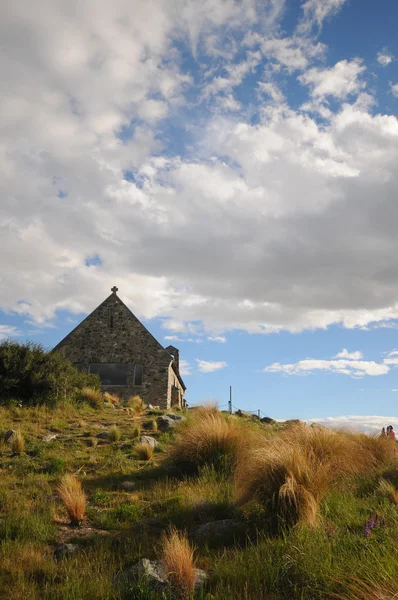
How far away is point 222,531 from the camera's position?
7055mm

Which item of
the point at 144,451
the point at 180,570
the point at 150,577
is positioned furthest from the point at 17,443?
the point at 180,570

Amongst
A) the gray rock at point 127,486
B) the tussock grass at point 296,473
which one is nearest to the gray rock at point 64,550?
the tussock grass at point 296,473

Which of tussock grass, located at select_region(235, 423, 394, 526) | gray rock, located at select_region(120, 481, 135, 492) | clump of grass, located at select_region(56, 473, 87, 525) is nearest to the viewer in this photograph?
tussock grass, located at select_region(235, 423, 394, 526)

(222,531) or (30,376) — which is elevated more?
(30,376)

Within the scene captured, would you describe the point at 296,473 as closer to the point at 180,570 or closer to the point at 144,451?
the point at 180,570

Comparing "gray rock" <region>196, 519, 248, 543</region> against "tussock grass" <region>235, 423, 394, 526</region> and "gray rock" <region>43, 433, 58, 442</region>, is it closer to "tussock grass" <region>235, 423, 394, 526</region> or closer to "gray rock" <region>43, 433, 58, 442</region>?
"tussock grass" <region>235, 423, 394, 526</region>

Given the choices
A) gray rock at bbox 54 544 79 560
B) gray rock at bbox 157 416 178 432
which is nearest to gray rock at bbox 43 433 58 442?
gray rock at bbox 157 416 178 432

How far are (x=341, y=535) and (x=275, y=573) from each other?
1.32 metres

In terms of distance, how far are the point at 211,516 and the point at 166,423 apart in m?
7.98

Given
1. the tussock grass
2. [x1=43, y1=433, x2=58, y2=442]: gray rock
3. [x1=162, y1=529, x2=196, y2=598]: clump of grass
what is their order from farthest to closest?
[x1=43, y1=433, x2=58, y2=442]: gray rock, the tussock grass, [x1=162, y1=529, x2=196, y2=598]: clump of grass

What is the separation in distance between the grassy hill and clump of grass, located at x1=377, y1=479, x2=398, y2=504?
30 mm

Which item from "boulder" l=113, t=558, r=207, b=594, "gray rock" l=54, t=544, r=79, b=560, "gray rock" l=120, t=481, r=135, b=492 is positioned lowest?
"gray rock" l=54, t=544, r=79, b=560

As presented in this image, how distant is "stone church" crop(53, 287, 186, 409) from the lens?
26.0 metres

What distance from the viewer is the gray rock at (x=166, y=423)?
50.5ft
